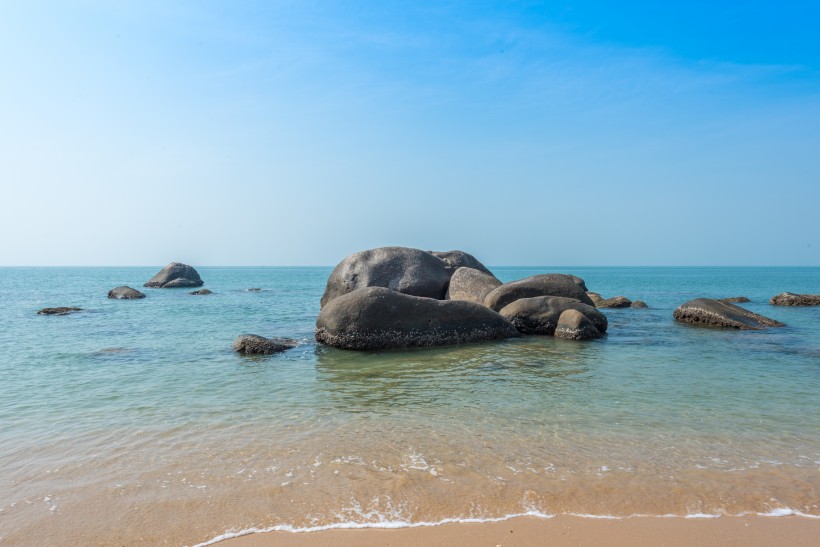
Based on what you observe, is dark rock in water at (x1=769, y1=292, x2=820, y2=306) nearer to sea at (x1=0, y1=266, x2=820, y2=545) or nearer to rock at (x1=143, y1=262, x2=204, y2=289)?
sea at (x1=0, y1=266, x2=820, y2=545)

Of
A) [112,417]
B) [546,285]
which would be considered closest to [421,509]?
[112,417]

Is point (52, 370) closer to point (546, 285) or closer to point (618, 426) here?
point (618, 426)

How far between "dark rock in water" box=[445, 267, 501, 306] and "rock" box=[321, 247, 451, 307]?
434mm

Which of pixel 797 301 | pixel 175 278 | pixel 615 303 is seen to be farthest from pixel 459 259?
pixel 175 278

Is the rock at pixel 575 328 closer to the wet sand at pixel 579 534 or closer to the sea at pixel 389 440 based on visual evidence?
the sea at pixel 389 440

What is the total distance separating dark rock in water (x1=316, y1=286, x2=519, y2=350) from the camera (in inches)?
574

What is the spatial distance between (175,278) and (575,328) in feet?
158

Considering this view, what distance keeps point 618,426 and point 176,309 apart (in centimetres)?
2700

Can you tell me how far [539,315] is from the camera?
17484 millimetres

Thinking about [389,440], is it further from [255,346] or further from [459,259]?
[459,259]

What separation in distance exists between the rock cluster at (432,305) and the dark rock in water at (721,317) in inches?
169

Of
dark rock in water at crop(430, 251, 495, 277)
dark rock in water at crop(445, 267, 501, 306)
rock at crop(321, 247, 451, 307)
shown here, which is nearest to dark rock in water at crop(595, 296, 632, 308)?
dark rock in water at crop(430, 251, 495, 277)

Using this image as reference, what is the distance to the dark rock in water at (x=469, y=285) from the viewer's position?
20.1 meters

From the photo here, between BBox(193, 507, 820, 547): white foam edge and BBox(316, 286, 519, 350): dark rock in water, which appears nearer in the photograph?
BBox(193, 507, 820, 547): white foam edge
